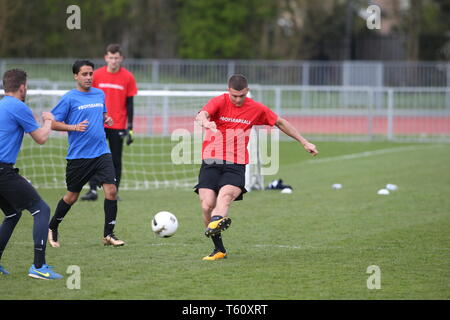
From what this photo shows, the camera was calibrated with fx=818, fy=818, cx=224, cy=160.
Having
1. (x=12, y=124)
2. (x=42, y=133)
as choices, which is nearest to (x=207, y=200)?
(x=42, y=133)

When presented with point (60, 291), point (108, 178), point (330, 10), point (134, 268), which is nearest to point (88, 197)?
point (108, 178)

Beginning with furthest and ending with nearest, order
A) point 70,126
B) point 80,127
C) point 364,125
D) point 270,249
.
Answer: point 364,125 → point 270,249 → point 70,126 → point 80,127

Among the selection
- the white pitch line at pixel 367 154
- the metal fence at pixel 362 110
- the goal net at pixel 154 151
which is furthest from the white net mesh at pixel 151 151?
the metal fence at pixel 362 110

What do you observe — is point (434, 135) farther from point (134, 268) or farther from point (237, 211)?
point (134, 268)

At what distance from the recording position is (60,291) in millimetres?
6984

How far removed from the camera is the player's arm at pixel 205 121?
316 inches

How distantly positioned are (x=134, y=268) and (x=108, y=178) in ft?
5.03

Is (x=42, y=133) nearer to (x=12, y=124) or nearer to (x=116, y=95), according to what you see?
(x=12, y=124)

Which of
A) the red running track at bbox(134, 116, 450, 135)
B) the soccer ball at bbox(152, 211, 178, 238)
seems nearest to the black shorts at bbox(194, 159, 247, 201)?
the soccer ball at bbox(152, 211, 178, 238)

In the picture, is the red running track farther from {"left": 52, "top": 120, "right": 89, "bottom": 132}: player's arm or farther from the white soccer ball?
{"left": 52, "top": 120, "right": 89, "bottom": 132}: player's arm

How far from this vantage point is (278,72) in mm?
31125

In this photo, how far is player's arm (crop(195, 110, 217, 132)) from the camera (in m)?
8.04

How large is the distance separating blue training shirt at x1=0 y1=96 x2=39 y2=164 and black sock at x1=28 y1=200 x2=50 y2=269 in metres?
0.49

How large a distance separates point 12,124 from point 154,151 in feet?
37.9
